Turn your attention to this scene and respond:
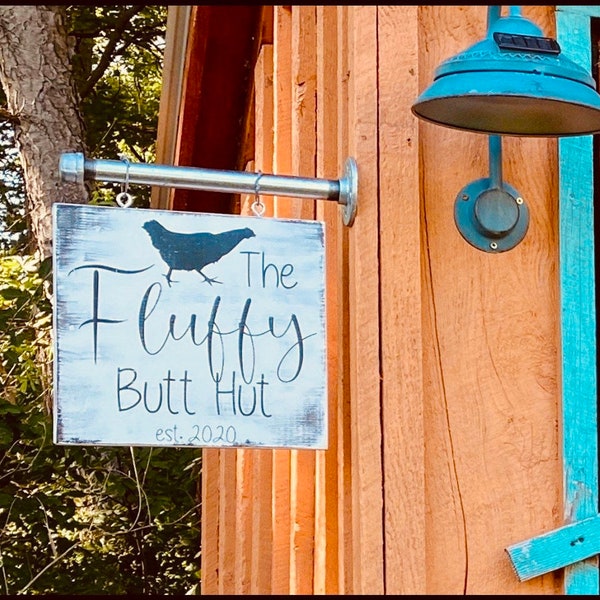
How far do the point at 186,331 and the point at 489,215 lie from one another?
623 millimetres

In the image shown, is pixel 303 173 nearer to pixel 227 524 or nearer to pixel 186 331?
pixel 186 331

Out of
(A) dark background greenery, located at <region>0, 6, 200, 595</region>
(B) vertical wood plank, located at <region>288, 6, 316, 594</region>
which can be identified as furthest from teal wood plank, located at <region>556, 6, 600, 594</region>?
(A) dark background greenery, located at <region>0, 6, 200, 595</region>

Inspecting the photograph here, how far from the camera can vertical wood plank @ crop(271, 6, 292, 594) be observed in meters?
2.65

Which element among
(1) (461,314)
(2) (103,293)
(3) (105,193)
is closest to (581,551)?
(1) (461,314)

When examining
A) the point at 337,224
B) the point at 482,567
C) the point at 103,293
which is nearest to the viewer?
the point at 103,293

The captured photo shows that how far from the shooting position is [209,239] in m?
1.84

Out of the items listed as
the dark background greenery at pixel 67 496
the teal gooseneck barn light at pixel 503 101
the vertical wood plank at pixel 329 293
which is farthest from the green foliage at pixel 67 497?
the teal gooseneck barn light at pixel 503 101

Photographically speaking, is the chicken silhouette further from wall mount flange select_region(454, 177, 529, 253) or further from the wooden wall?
wall mount flange select_region(454, 177, 529, 253)

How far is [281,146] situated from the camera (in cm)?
295

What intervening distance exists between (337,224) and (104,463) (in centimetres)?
462

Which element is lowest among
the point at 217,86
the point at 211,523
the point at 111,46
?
the point at 211,523

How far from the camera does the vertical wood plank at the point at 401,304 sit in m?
1.86

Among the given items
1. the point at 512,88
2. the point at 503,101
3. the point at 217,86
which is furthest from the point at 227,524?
the point at 512,88

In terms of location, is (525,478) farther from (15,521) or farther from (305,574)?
(15,521)
